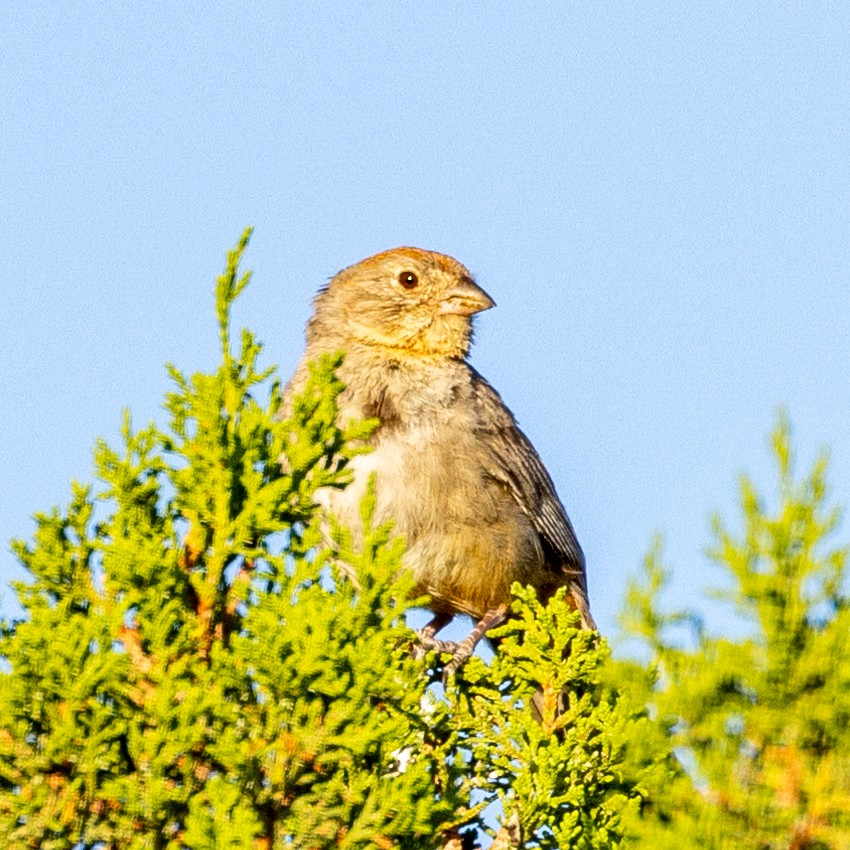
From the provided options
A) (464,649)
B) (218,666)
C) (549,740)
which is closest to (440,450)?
(464,649)

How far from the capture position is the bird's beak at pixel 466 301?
703cm

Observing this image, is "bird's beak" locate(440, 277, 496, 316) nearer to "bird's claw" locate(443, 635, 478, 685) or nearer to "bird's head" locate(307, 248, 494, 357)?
"bird's head" locate(307, 248, 494, 357)

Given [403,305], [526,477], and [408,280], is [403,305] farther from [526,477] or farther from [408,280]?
[526,477]

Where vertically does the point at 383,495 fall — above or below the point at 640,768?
above

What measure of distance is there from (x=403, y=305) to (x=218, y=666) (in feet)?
13.2

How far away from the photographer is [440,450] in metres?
6.27

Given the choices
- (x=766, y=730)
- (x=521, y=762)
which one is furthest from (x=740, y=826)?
(x=521, y=762)

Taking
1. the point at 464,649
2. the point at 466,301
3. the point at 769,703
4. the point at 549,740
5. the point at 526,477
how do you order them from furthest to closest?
the point at 466,301
the point at 526,477
the point at 464,649
the point at 549,740
the point at 769,703

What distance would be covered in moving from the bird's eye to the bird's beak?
205 millimetres

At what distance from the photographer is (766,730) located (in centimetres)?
289

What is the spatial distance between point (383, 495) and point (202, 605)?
2697mm

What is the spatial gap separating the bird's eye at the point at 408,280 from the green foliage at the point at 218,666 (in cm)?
365

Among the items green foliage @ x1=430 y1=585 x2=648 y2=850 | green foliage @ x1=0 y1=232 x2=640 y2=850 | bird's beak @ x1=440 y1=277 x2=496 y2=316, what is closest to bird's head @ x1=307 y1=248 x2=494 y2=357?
bird's beak @ x1=440 y1=277 x2=496 y2=316

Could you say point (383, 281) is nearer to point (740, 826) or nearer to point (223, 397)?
point (223, 397)
